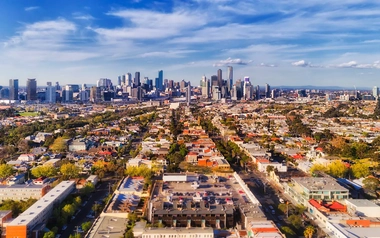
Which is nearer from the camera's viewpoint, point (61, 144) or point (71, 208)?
point (71, 208)

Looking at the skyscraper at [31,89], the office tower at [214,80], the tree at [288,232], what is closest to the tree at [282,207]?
the tree at [288,232]

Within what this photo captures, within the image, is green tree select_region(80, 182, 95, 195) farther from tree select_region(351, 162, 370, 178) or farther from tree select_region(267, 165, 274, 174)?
tree select_region(351, 162, 370, 178)

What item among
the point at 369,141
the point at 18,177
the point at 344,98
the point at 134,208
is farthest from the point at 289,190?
the point at 344,98

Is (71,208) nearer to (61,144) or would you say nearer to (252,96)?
(61,144)

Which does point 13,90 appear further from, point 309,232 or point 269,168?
point 309,232

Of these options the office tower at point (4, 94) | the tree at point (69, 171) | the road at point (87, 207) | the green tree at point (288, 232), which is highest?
the office tower at point (4, 94)

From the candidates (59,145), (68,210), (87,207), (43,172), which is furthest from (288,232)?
(59,145)

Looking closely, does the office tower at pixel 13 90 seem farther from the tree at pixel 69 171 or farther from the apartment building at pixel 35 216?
the apartment building at pixel 35 216
